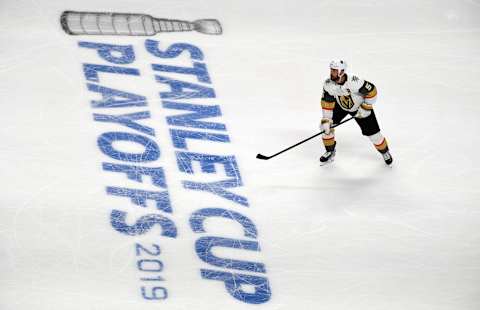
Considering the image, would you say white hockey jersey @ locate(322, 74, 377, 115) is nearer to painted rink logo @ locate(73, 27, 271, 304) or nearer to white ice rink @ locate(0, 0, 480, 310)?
white ice rink @ locate(0, 0, 480, 310)

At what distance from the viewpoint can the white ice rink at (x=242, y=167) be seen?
20.7 feet

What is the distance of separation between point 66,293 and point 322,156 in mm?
2584

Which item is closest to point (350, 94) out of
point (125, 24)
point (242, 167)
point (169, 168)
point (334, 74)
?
point (334, 74)

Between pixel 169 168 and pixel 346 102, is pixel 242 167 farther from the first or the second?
pixel 346 102

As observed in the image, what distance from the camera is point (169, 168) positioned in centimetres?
686

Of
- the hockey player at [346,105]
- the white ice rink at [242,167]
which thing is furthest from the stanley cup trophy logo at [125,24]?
the hockey player at [346,105]

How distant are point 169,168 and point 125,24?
6.49 feet

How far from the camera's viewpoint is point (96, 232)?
6430 millimetres

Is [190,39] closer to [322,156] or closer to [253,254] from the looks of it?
[322,156]

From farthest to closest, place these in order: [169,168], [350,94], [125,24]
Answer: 1. [125,24]
2. [169,168]
3. [350,94]

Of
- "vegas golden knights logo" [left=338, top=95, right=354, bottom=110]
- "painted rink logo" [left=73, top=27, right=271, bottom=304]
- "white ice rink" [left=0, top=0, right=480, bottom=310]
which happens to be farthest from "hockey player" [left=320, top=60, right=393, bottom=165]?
"painted rink logo" [left=73, top=27, right=271, bottom=304]

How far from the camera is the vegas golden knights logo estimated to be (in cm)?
648

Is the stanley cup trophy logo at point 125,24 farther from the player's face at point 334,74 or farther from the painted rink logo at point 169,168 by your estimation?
the player's face at point 334,74

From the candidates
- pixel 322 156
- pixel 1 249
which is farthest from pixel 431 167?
pixel 1 249
